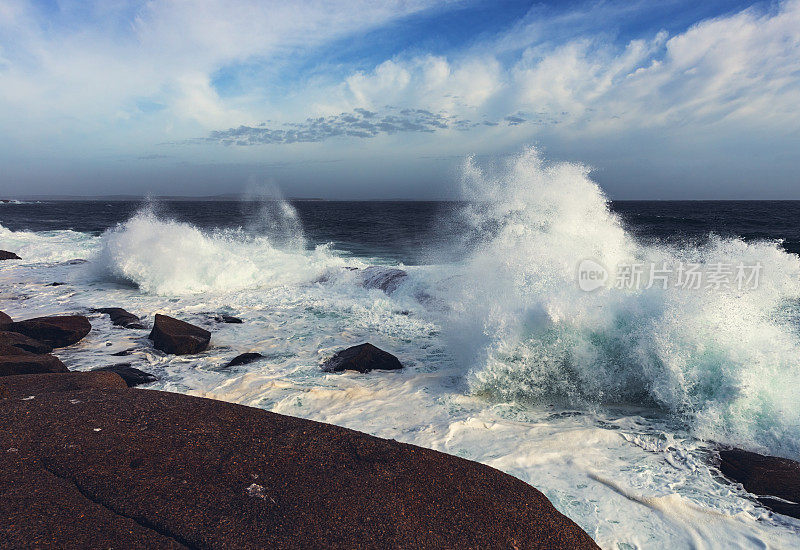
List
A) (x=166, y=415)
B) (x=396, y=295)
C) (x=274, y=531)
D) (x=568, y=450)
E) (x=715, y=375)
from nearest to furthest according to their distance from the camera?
(x=274, y=531) < (x=166, y=415) < (x=568, y=450) < (x=715, y=375) < (x=396, y=295)

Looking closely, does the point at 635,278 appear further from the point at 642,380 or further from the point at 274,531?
the point at 274,531

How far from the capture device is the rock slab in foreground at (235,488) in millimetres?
2145

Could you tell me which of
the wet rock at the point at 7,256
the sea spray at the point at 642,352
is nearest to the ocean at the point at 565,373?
the sea spray at the point at 642,352

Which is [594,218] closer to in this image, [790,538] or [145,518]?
[790,538]

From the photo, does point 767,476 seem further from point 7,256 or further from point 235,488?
point 7,256

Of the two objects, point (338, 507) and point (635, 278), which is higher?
point (635, 278)

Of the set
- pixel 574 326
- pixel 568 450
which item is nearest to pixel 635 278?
pixel 574 326

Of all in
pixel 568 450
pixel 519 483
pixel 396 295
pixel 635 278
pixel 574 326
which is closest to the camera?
pixel 519 483

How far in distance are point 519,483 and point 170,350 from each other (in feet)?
18.6

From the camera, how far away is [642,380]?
496 cm

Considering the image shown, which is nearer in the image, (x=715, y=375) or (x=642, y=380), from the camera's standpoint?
(x=715, y=375)

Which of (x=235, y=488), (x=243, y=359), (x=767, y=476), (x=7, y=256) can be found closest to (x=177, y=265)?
(x=243, y=359)

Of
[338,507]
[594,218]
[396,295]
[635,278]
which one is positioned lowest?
[396,295]

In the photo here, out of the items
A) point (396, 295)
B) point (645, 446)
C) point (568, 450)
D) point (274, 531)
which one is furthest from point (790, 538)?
point (396, 295)
